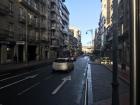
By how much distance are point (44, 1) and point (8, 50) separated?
35252 mm

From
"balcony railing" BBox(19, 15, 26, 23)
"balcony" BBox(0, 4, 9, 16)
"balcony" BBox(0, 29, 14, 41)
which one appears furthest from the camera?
"balcony railing" BBox(19, 15, 26, 23)

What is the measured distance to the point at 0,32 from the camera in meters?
50.4

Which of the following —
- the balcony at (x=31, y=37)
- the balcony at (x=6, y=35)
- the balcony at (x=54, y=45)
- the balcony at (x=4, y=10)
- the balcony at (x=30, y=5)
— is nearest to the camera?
the balcony at (x=4, y=10)

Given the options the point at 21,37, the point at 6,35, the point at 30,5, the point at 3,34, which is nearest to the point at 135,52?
the point at 3,34

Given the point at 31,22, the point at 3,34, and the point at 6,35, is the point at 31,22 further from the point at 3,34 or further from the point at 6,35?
the point at 3,34

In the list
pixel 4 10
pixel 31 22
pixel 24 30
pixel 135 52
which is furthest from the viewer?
pixel 31 22

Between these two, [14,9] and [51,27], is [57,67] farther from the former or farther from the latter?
[51,27]

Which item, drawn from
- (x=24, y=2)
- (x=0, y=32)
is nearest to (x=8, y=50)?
(x=0, y=32)

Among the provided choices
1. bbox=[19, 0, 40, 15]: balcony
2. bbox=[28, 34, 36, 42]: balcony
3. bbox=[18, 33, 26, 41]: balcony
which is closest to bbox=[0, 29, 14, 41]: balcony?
bbox=[18, 33, 26, 41]: balcony

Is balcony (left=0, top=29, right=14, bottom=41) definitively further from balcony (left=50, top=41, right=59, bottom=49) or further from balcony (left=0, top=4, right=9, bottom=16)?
balcony (left=50, top=41, right=59, bottom=49)

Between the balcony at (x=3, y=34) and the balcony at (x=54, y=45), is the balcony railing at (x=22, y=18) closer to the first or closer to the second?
the balcony at (x=3, y=34)

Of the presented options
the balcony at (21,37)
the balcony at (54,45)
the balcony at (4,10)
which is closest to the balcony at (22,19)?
the balcony at (21,37)

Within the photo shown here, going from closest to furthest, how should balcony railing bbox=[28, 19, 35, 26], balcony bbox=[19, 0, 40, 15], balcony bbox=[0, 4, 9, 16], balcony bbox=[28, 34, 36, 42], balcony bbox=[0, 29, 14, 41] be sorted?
1. balcony bbox=[0, 4, 9, 16]
2. balcony bbox=[0, 29, 14, 41]
3. balcony bbox=[19, 0, 40, 15]
4. balcony railing bbox=[28, 19, 35, 26]
5. balcony bbox=[28, 34, 36, 42]

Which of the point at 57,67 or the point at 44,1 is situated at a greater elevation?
the point at 44,1
